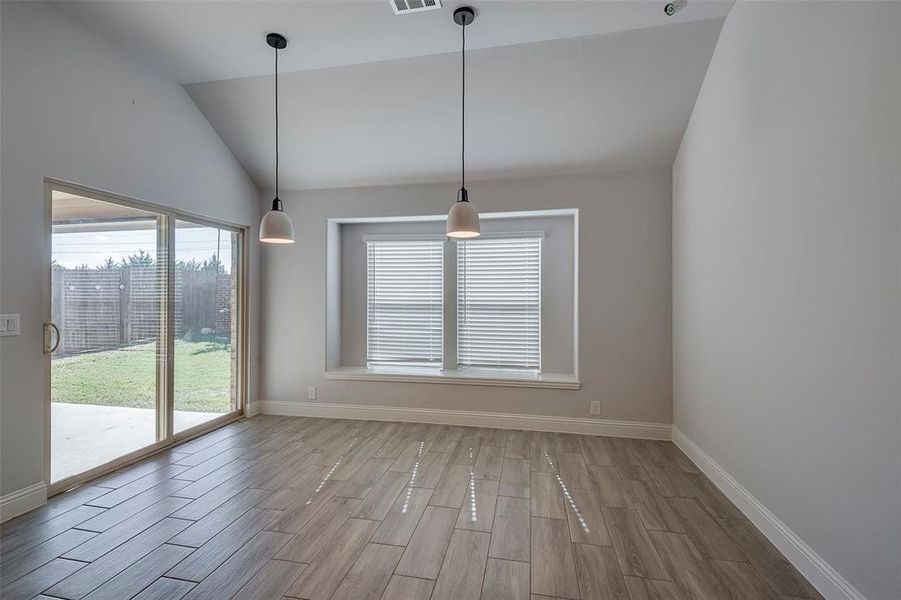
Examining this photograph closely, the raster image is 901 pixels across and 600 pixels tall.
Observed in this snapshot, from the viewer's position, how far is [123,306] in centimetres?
334

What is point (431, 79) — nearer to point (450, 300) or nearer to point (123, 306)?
point (450, 300)

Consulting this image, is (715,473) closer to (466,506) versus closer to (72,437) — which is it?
(466,506)

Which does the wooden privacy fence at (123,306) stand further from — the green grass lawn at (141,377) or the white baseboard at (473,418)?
the white baseboard at (473,418)

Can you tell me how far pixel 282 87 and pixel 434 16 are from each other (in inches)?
63.7

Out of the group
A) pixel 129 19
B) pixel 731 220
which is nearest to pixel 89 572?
pixel 129 19

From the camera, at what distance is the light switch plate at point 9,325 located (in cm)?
249

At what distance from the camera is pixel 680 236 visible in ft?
12.4

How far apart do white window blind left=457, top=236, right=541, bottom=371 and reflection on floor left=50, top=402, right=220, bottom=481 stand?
316 centimetres

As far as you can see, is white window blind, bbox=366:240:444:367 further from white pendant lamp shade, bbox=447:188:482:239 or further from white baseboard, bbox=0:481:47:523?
white baseboard, bbox=0:481:47:523

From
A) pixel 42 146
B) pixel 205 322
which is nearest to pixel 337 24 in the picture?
pixel 42 146

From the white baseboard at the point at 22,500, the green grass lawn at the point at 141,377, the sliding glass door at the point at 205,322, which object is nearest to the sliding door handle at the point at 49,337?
the green grass lawn at the point at 141,377

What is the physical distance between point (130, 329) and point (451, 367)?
10.3ft

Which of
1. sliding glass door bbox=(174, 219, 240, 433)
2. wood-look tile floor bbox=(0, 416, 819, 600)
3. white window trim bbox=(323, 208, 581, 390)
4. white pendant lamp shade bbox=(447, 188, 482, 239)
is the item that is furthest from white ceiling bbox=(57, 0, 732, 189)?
wood-look tile floor bbox=(0, 416, 819, 600)

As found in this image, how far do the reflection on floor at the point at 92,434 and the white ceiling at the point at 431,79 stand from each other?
2760 mm
